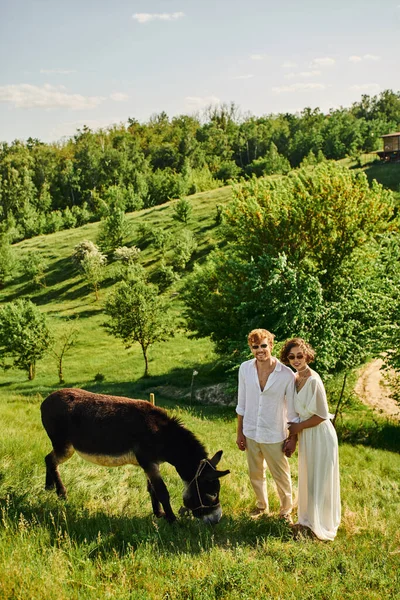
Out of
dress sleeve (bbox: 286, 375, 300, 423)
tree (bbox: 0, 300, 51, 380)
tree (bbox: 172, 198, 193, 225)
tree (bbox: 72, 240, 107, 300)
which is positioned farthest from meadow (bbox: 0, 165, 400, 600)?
tree (bbox: 172, 198, 193, 225)

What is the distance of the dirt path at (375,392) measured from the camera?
20.1 metres

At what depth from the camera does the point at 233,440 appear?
13906mm

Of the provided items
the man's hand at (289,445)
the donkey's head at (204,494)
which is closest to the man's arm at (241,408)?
the man's hand at (289,445)

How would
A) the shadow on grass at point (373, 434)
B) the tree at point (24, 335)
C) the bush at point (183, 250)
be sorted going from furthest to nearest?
the bush at point (183, 250), the tree at point (24, 335), the shadow on grass at point (373, 434)

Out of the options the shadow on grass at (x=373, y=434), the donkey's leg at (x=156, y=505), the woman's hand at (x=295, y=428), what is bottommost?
the shadow on grass at (x=373, y=434)

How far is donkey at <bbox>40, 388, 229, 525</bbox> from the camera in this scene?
5.48m

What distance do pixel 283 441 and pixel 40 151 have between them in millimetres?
118788

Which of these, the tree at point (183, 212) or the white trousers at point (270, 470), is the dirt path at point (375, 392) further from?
the tree at point (183, 212)

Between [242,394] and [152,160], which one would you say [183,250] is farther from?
[152,160]

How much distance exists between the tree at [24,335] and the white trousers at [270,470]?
2981 centimetres

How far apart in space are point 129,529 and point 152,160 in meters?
112

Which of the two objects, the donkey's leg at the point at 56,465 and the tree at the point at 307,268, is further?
the tree at the point at 307,268

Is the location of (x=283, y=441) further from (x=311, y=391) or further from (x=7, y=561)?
(x=7, y=561)

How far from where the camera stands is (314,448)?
231 inches
